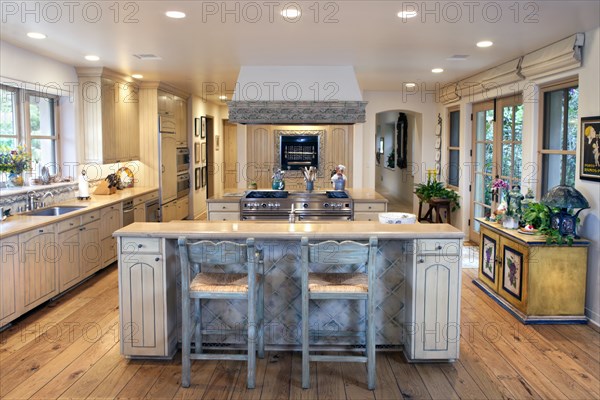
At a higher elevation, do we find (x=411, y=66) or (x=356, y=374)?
(x=411, y=66)

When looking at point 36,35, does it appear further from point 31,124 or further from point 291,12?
point 291,12

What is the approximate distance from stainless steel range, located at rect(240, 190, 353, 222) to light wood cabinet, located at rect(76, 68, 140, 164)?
191 centimetres

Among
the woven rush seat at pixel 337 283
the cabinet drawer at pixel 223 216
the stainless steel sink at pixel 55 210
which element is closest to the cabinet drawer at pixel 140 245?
→ the woven rush seat at pixel 337 283

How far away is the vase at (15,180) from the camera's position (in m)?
5.27

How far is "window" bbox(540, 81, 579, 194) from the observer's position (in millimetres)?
4844

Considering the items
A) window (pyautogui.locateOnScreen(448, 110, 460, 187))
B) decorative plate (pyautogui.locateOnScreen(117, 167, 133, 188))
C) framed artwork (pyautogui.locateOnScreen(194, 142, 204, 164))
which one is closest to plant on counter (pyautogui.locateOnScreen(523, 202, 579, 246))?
window (pyautogui.locateOnScreen(448, 110, 460, 187))

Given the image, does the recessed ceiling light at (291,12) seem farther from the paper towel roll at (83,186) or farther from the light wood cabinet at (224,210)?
the paper towel roll at (83,186)

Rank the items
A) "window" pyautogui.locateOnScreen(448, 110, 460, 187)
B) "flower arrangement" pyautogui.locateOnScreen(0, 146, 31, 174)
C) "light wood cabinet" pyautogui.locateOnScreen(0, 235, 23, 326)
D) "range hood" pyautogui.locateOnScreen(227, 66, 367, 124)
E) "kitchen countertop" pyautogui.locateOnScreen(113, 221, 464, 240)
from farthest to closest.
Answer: "window" pyautogui.locateOnScreen(448, 110, 460, 187) → "range hood" pyautogui.locateOnScreen(227, 66, 367, 124) → "flower arrangement" pyautogui.locateOnScreen(0, 146, 31, 174) → "light wood cabinet" pyautogui.locateOnScreen(0, 235, 23, 326) → "kitchen countertop" pyautogui.locateOnScreen(113, 221, 464, 240)

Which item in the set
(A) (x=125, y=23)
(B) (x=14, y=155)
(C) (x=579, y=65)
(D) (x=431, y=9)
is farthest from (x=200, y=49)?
(C) (x=579, y=65)

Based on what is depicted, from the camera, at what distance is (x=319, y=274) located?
336cm

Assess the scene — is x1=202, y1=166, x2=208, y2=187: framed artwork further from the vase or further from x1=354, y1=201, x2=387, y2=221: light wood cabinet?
the vase

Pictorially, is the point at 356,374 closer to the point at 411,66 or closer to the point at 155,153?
the point at 411,66

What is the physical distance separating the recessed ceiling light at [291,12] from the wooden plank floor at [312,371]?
2376 mm

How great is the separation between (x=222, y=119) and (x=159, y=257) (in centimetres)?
963
